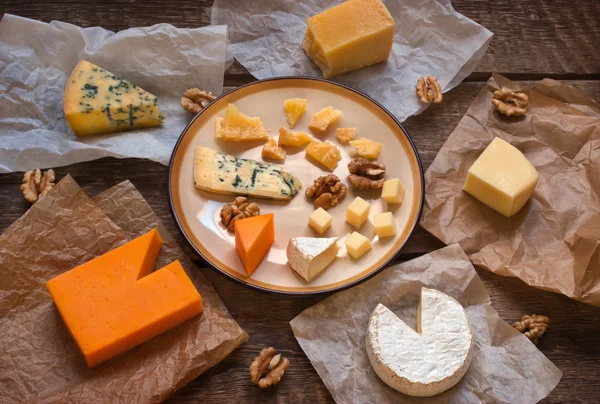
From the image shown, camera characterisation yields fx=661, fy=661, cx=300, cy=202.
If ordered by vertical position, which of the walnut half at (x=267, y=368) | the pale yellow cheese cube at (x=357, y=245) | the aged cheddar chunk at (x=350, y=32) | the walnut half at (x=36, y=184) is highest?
the aged cheddar chunk at (x=350, y=32)

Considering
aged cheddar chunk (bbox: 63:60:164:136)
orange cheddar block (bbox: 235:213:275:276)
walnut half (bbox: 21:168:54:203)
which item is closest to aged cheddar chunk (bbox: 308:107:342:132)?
orange cheddar block (bbox: 235:213:275:276)

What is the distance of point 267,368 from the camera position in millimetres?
1611

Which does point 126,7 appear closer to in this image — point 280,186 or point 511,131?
point 280,186

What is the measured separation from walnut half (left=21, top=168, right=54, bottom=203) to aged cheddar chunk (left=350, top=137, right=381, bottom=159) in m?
0.87

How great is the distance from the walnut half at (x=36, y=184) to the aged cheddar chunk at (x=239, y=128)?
488 mm

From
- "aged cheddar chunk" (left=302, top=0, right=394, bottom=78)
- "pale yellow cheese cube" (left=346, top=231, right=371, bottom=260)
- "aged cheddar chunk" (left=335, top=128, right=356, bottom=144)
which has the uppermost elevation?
"aged cheddar chunk" (left=302, top=0, right=394, bottom=78)

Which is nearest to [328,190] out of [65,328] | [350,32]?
[350,32]

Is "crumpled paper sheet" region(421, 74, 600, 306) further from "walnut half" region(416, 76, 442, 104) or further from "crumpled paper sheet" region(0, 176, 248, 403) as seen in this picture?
"crumpled paper sheet" region(0, 176, 248, 403)

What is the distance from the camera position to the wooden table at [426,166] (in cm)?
161

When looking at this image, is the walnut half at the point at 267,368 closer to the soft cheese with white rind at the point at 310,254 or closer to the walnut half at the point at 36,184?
the soft cheese with white rind at the point at 310,254

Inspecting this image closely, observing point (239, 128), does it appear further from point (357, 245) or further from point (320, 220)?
point (357, 245)

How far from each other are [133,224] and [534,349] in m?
1.08

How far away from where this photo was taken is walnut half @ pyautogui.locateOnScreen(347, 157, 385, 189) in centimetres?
183

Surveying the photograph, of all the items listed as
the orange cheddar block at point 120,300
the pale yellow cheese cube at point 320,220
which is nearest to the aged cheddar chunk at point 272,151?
the pale yellow cheese cube at point 320,220
